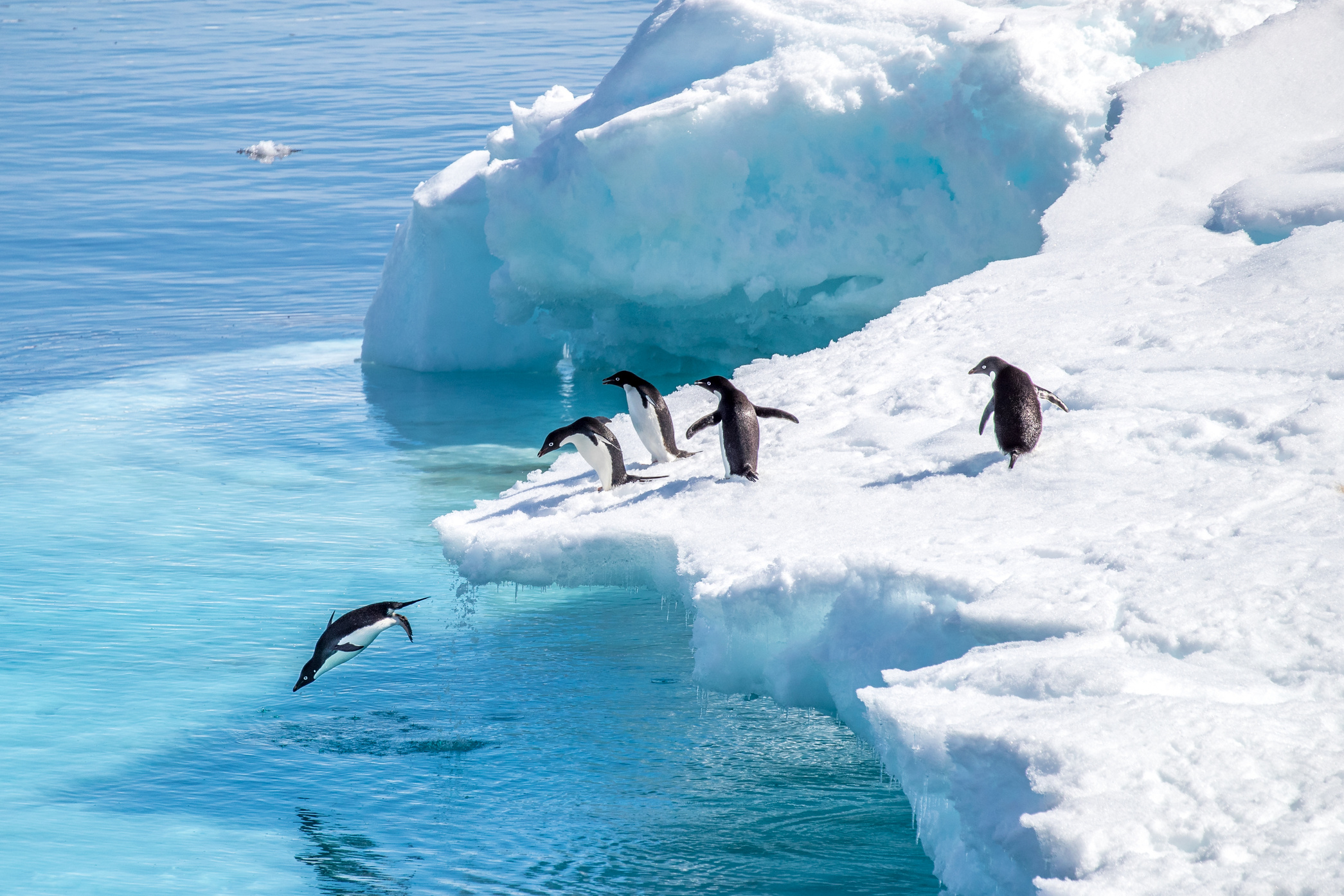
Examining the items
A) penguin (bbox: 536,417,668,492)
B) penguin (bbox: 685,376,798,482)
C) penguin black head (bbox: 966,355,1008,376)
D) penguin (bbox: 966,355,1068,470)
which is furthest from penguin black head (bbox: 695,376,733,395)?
penguin (bbox: 966,355,1068,470)

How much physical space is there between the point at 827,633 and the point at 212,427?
891 cm

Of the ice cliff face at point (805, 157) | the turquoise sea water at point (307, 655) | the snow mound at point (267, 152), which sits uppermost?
the snow mound at point (267, 152)

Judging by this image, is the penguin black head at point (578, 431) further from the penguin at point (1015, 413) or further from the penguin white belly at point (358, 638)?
the penguin at point (1015, 413)

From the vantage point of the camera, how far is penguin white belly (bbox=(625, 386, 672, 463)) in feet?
23.7

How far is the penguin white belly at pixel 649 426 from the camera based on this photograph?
23.7ft

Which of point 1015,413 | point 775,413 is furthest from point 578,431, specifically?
point 1015,413

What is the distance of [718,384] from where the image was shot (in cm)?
682

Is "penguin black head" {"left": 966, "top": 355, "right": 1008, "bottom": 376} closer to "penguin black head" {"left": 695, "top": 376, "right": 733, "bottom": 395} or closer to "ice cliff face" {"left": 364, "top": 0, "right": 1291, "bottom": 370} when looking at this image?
"penguin black head" {"left": 695, "top": 376, "right": 733, "bottom": 395}

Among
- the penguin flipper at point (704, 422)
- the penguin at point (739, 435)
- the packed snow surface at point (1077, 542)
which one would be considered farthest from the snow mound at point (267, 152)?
the penguin at point (739, 435)

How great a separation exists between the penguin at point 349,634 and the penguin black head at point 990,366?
300 centimetres

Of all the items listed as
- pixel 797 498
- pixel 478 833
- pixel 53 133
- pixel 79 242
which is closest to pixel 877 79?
pixel 797 498

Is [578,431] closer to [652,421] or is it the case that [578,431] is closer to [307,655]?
[652,421]

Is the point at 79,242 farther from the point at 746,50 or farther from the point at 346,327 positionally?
the point at 746,50

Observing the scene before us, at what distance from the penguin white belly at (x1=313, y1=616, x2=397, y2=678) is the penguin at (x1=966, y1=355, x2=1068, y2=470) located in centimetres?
A: 311
